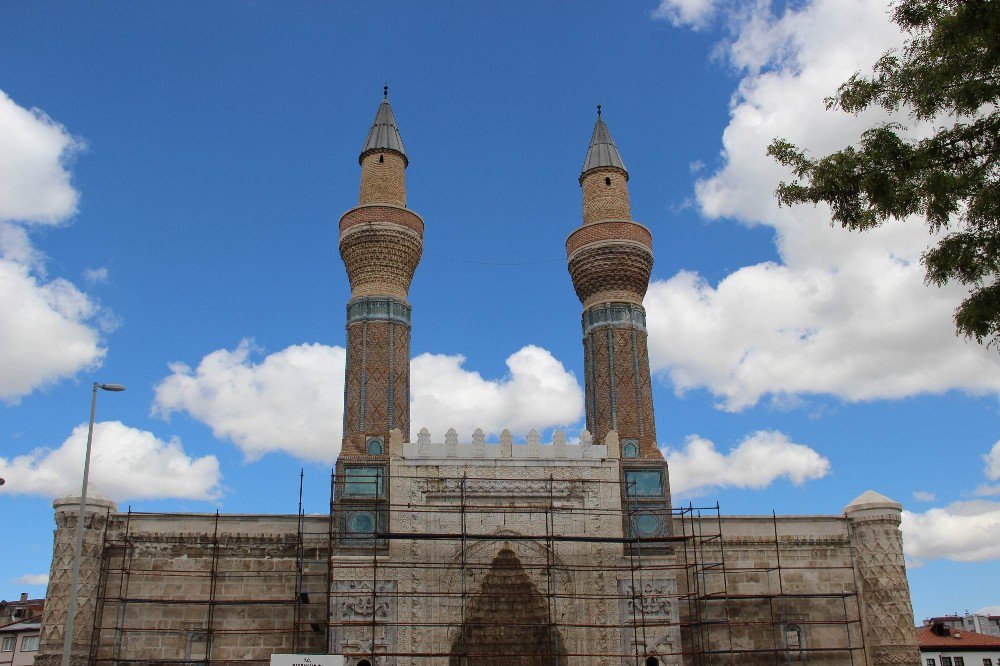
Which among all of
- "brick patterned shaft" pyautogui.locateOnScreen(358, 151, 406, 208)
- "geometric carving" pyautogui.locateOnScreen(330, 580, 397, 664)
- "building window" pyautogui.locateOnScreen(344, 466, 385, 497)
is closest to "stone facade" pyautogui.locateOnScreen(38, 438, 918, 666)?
"geometric carving" pyautogui.locateOnScreen(330, 580, 397, 664)

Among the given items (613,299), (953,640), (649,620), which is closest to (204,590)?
(649,620)

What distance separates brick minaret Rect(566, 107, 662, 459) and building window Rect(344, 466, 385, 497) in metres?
→ 4.84

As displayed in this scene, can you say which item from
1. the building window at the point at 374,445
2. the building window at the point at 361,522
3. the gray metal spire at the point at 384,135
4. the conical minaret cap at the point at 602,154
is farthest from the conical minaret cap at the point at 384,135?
the building window at the point at 361,522

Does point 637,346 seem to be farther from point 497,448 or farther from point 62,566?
point 62,566

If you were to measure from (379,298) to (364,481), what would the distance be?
4190mm

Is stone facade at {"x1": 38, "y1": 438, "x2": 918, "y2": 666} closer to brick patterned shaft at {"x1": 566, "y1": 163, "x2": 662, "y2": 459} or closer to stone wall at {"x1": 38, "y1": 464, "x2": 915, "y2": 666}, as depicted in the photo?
stone wall at {"x1": 38, "y1": 464, "x2": 915, "y2": 666}

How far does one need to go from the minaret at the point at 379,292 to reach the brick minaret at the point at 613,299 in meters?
3.99

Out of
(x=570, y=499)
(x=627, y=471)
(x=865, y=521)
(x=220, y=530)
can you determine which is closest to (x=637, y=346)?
(x=627, y=471)

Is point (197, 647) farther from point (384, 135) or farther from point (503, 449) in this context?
point (384, 135)

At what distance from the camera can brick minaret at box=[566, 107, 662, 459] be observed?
778 inches

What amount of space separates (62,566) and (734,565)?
1268 centimetres

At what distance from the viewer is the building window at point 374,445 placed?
18.8 m

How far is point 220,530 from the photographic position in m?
17.4

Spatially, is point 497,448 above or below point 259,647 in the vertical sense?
above
